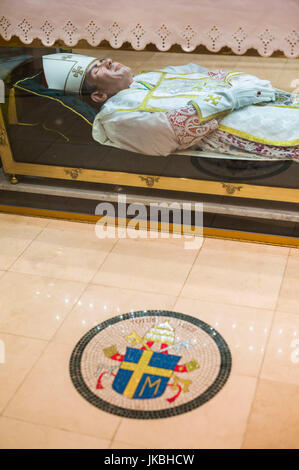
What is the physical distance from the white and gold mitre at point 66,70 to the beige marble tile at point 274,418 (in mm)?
2201

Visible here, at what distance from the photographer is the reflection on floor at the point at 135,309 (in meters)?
2.54

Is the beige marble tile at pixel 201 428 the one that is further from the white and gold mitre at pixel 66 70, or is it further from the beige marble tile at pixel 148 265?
the white and gold mitre at pixel 66 70

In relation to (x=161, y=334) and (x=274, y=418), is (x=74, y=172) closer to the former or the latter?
(x=161, y=334)

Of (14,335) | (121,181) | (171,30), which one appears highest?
(171,30)

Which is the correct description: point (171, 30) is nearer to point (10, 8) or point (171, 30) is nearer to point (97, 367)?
Result: point (10, 8)

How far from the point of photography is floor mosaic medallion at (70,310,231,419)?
8.85 feet

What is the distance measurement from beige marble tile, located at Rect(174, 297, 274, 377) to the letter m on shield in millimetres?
310

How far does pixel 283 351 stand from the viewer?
2.93m

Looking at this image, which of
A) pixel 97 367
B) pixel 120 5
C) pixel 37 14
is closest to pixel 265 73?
pixel 120 5

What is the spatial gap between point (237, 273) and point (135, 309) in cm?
70

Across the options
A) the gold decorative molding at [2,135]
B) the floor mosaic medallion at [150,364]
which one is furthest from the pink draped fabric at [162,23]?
the floor mosaic medallion at [150,364]
